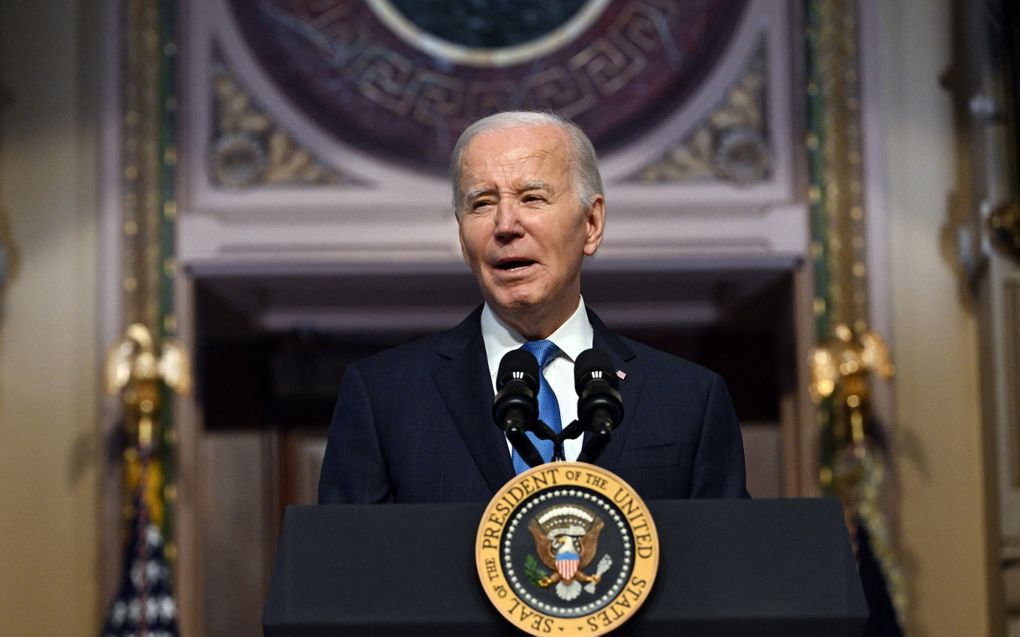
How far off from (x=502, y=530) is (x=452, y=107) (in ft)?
14.2

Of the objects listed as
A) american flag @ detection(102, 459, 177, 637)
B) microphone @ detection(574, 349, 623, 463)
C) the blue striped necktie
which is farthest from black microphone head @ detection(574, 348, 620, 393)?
american flag @ detection(102, 459, 177, 637)

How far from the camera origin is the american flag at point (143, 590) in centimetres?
507

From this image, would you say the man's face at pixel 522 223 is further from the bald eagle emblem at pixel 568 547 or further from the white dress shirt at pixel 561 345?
the bald eagle emblem at pixel 568 547


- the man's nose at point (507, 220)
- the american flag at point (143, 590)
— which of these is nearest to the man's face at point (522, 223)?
the man's nose at point (507, 220)

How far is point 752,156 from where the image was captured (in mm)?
5680

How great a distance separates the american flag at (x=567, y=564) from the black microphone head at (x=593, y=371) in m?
0.26

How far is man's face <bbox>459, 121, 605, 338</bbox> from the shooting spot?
76.2 inches

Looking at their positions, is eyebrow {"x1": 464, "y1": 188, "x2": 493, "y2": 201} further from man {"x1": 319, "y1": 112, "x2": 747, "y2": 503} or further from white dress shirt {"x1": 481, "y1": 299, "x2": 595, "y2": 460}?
white dress shirt {"x1": 481, "y1": 299, "x2": 595, "y2": 460}

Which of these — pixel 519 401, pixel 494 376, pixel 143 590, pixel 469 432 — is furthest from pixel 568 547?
pixel 143 590

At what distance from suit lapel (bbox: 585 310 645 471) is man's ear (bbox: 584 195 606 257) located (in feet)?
0.30

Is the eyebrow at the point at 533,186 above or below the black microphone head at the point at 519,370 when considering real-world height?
above

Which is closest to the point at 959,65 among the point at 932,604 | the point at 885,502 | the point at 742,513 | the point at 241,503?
the point at 885,502

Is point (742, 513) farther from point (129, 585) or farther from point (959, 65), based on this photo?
point (959, 65)

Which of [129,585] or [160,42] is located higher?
[160,42]
